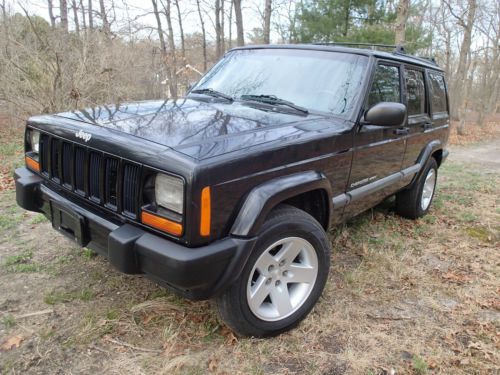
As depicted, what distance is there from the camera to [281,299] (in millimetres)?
2609

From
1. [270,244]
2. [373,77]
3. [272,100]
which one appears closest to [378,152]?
[373,77]

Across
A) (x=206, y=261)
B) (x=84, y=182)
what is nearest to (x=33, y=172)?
(x=84, y=182)

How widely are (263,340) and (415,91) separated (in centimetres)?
308

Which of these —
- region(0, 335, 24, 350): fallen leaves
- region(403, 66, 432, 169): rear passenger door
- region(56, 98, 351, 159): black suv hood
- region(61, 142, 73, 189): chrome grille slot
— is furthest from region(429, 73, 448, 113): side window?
region(0, 335, 24, 350): fallen leaves

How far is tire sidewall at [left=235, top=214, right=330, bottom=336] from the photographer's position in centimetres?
230

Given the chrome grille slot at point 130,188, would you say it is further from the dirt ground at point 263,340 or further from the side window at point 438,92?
the side window at point 438,92

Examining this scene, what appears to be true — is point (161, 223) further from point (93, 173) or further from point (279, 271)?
point (279, 271)

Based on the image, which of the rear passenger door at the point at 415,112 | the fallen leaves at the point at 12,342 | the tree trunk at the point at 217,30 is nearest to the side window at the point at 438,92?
the rear passenger door at the point at 415,112

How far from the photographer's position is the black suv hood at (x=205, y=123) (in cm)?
223

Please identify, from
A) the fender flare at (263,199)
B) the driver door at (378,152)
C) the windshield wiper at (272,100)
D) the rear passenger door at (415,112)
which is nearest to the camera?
the fender flare at (263,199)

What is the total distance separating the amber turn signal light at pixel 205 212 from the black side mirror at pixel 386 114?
158 centimetres

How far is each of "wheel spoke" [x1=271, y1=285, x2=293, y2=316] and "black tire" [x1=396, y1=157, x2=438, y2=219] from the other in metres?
2.71

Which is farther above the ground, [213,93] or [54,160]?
[213,93]

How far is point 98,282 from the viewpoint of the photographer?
10.3 ft
